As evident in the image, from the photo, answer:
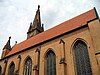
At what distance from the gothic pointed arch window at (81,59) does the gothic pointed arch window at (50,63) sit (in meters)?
2.85

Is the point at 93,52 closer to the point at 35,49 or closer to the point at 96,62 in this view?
the point at 96,62

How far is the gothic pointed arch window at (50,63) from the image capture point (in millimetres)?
15569

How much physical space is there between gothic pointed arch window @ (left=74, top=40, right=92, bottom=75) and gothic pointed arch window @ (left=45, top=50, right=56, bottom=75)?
2850mm

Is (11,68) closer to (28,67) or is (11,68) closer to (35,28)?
(28,67)

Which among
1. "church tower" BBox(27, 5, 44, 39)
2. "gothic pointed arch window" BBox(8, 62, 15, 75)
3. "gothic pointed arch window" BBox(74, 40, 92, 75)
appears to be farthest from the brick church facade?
"church tower" BBox(27, 5, 44, 39)

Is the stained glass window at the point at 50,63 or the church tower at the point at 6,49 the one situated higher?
the church tower at the point at 6,49

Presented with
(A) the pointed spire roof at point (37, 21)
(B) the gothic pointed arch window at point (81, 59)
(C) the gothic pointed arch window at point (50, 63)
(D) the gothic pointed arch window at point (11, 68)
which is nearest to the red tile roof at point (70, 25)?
(C) the gothic pointed arch window at point (50, 63)

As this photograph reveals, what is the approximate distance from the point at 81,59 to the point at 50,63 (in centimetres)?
409

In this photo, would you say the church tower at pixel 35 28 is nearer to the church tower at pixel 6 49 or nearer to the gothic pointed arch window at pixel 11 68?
the church tower at pixel 6 49

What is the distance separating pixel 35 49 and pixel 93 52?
8419 mm

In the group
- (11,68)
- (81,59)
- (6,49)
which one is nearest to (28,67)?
(11,68)

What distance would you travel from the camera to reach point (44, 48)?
1758 centimetres

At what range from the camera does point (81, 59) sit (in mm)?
13836

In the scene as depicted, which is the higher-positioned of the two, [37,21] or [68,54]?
[37,21]
